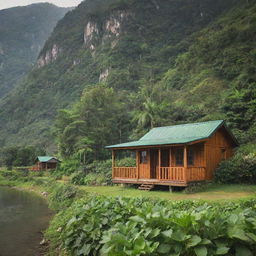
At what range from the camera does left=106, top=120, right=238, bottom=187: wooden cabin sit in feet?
50.4

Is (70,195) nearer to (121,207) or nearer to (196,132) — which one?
(196,132)

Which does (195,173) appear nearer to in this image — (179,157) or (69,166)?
(179,157)

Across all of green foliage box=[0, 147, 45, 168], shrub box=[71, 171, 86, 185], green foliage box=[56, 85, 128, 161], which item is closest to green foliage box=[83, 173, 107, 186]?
shrub box=[71, 171, 86, 185]

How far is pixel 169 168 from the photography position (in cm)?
1584

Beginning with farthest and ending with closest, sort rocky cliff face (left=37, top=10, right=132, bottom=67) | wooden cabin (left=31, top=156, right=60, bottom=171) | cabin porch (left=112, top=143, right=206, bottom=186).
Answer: rocky cliff face (left=37, top=10, right=132, bottom=67)
wooden cabin (left=31, top=156, right=60, bottom=171)
cabin porch (left=112, top=143, right=206, bottom=186)

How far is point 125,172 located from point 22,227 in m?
8.13

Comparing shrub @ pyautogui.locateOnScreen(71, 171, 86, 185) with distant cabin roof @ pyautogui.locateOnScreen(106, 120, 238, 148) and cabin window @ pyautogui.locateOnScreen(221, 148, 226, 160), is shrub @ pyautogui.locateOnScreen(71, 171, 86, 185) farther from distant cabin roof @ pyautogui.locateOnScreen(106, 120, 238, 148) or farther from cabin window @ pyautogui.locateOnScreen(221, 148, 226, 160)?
cabin window @ pyautogui.locateOnScreen(221, 148, 226, 160)

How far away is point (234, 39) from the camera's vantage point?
152 feet

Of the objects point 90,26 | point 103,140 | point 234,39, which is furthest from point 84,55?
point 103,140

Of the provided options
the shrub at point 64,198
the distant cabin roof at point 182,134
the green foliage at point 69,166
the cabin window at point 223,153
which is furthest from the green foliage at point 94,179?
the cabin window at point 223,153

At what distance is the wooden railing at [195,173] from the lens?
15.1m

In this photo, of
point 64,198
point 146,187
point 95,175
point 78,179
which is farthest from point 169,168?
point 78,179

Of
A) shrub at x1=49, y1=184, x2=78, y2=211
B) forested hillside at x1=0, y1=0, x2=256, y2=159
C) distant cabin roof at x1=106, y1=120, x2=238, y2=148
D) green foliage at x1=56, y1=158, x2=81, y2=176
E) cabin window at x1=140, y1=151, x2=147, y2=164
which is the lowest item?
shrub at x1=49, y1=184, x2=78, y2=211

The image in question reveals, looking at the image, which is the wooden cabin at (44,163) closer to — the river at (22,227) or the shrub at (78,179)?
the shrub at (78,179)
